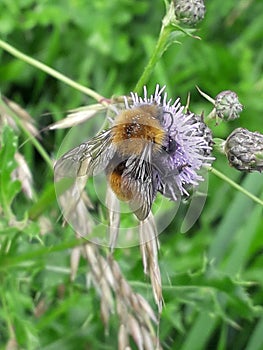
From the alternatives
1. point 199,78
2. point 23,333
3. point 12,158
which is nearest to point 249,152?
point 12,158

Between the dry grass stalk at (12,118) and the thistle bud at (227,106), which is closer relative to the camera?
the thistle bud at (227,106)

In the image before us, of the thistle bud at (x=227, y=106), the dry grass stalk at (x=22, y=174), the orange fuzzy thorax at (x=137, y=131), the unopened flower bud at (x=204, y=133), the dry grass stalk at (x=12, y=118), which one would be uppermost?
the thistle bud at (x=227, y=106)

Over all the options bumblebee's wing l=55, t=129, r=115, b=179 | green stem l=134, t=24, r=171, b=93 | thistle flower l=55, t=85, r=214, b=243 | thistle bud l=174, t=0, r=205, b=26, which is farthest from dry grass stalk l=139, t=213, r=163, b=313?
thistle bud l=174, t=0, r=205, b=26

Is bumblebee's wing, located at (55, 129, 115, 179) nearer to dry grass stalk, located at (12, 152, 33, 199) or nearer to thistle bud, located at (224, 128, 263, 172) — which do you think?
thistle bud, located at (224, 128, 263, 172)

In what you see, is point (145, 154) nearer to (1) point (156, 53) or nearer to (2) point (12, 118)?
(1) point (156, 53)

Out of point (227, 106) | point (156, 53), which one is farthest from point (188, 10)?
point (227, 106)

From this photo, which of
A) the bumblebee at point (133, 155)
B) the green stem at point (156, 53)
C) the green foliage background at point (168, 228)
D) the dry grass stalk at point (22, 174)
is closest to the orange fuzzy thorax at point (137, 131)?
the bumblebee at point (133, 155)

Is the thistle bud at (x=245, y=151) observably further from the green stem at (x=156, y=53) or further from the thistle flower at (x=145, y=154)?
the green stem at (x=156, y=53)

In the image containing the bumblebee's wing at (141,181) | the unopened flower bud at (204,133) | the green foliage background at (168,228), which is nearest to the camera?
the bumblebee's wing at (141,181)
